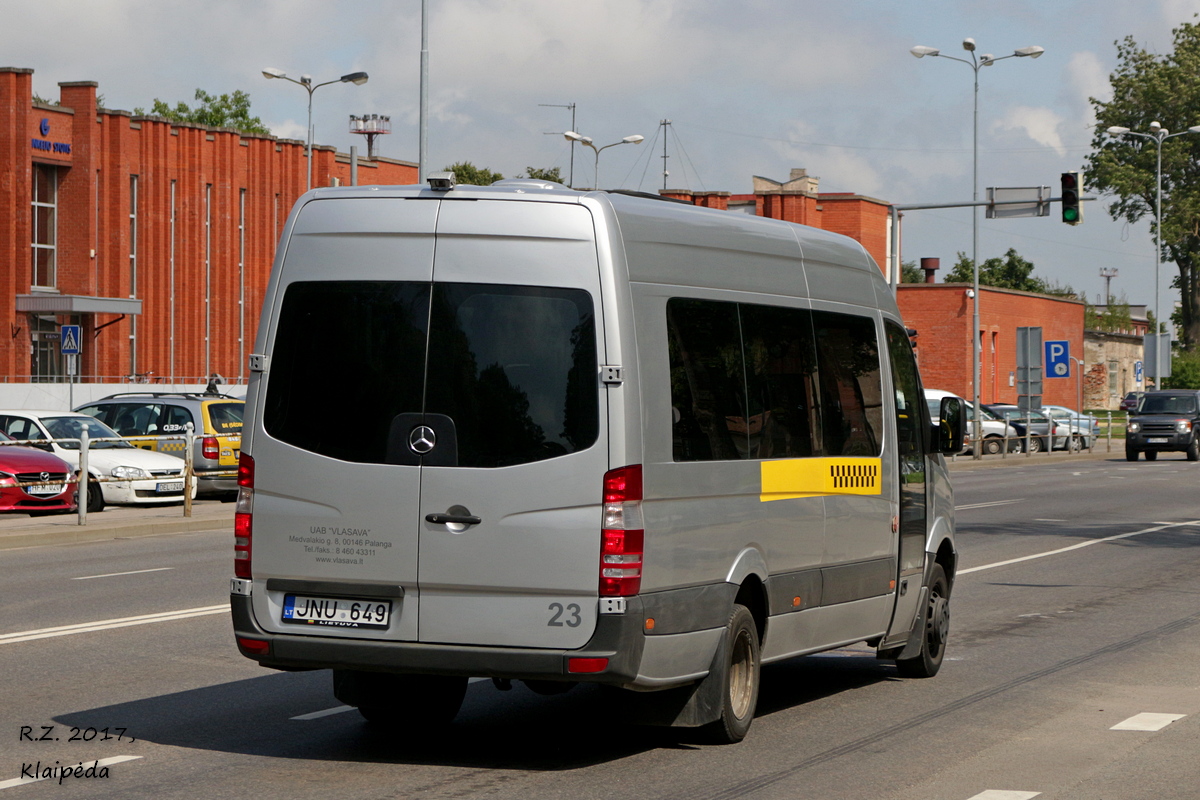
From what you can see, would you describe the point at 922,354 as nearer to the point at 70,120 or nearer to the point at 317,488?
the point at 70,120

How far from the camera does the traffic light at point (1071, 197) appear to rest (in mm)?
35500

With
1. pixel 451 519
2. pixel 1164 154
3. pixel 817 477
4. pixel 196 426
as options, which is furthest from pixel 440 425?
pixel 1164 154

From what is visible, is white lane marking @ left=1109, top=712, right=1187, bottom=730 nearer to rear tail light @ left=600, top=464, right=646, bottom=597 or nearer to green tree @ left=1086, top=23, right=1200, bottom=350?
rear tail light @ left=600, top=464, right=646, bottom=597

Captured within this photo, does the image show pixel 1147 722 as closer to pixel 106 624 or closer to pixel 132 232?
pixel 106 624

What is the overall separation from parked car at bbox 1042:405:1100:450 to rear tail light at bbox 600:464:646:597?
178 ft

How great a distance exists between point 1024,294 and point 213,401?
58938 mm

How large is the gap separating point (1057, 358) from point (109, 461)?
33763mm

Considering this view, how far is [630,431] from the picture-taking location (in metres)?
7.03

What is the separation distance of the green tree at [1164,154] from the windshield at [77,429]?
7396 cm

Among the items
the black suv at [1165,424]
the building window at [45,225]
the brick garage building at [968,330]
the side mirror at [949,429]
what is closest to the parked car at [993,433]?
the black suv at [1165,424]

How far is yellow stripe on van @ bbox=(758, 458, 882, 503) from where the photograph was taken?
321 inches

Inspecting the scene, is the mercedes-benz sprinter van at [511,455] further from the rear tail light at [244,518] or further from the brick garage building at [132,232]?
the brick garage building at [132,232]

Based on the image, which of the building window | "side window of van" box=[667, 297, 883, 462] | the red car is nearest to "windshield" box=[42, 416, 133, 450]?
the red car

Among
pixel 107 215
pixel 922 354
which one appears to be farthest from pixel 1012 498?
pixel 922 354
